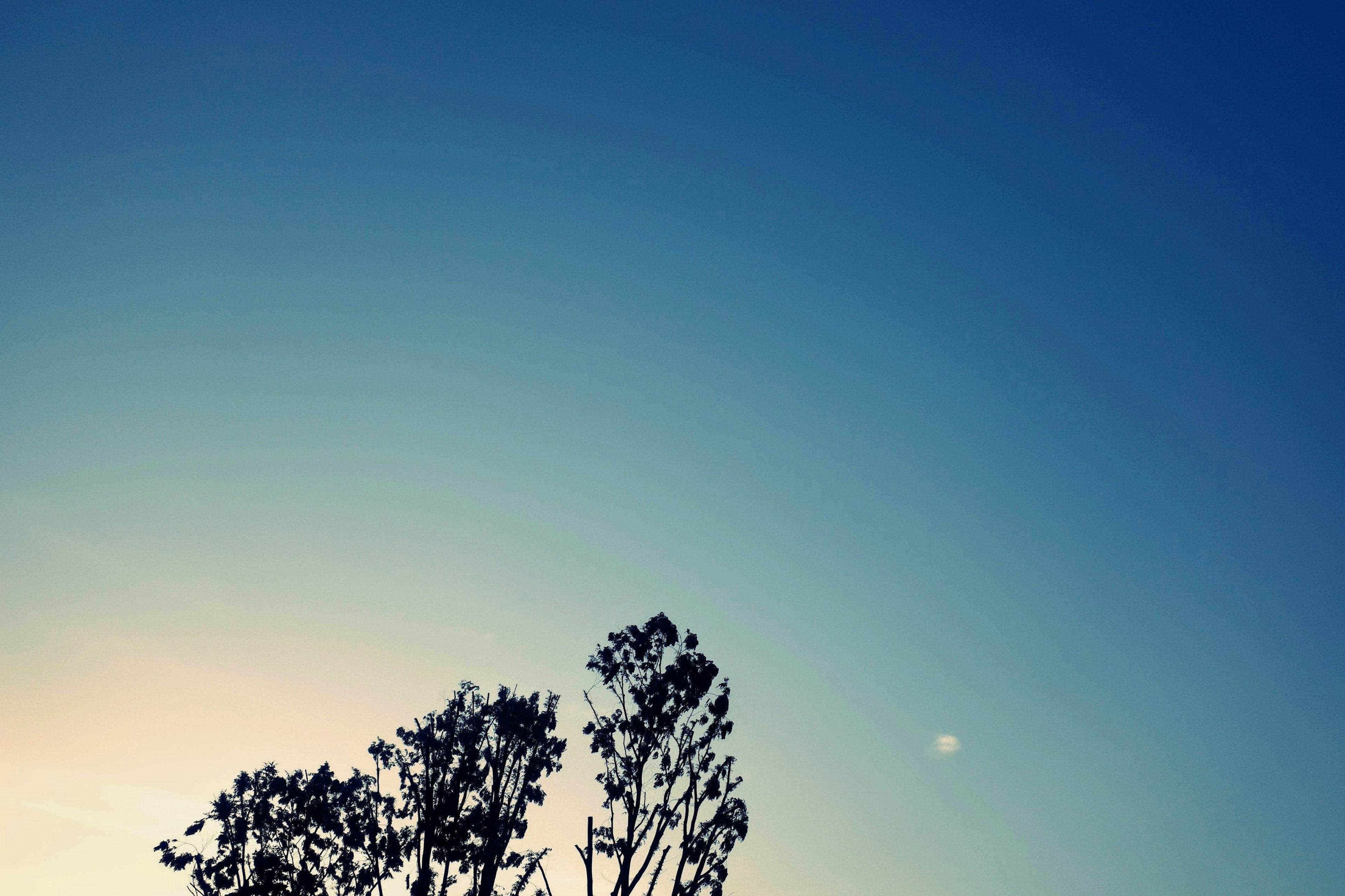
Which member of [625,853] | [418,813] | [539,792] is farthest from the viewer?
[539,792]

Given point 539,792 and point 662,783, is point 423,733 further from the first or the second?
point 662,783

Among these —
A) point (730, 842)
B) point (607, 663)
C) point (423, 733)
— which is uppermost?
point (607, 663)

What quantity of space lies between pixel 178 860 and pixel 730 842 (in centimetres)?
1979

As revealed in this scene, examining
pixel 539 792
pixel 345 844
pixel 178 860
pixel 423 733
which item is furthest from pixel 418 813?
pixel 178 860

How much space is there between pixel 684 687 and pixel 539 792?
19.6 feet

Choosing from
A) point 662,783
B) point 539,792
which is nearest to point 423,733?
point 539,792

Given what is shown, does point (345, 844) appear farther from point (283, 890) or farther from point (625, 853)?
point (625, 853)

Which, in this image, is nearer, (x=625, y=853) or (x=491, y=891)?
(x=625, y=853)

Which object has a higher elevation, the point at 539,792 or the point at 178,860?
the point at 539,792

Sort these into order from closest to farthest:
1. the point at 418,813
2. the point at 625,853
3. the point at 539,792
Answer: the point at 625,853 < the point at 418,813 < the point at 539,792

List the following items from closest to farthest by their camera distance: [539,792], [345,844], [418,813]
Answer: [418,813] → [539,792] → [345,844]

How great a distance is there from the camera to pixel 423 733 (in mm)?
22672

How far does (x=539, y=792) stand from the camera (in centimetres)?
2319

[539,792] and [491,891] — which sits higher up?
[539,792]
